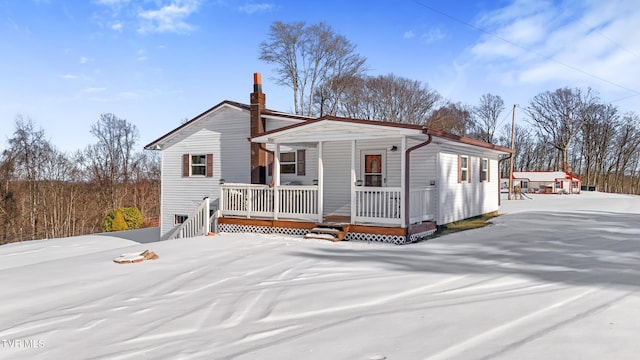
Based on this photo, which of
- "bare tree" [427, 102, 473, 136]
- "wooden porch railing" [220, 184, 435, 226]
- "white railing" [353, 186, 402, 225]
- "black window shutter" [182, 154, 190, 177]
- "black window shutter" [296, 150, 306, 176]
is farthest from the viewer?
"bare tree" [427, 102, 473, 136]

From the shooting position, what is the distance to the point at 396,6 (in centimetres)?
1446

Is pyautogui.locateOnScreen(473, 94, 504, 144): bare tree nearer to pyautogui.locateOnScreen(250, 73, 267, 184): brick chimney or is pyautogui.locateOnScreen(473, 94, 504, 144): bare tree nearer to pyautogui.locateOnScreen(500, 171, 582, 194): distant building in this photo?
pyautogui.locateOnScreen(500, 171, 582, 194): distant building

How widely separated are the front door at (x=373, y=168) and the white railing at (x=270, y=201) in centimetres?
263

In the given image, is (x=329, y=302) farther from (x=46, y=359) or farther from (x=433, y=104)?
(x=433, y=104)

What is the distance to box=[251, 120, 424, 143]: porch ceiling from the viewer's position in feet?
32.6

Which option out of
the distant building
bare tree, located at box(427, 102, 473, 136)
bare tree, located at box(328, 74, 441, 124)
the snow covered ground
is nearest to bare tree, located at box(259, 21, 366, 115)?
bare tree, located at box(328, 74, 441, 124)

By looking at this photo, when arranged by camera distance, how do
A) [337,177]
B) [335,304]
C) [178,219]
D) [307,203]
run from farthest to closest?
[178,219], [337,177], [307,203], [335,304]

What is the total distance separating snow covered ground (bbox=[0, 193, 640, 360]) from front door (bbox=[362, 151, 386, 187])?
4.15 meters

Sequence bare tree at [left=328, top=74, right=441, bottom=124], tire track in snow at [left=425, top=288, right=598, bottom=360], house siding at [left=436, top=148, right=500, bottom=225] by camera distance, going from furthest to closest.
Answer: bare tree at [left=328, top=74, right=441, bottom=124], house siding at [left=436, top=148, right=500, bottom=225], tire track in snow at [left=425, top=288, right=598, bottom=360]

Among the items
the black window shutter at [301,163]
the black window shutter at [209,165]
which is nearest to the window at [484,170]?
the black window shutter at [301,163]

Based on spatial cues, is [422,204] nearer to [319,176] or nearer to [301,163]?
[319,176]

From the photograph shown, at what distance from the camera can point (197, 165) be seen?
1672cm

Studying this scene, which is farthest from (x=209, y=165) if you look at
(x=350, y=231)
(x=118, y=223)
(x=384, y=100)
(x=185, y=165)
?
(x=384, y=100)

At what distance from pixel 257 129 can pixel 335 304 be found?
10575mm
